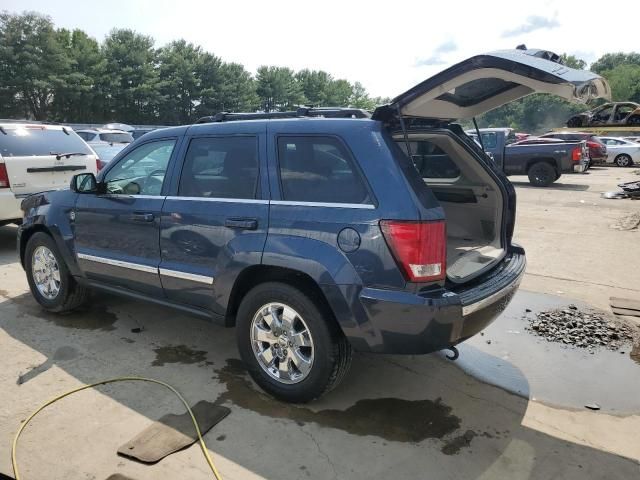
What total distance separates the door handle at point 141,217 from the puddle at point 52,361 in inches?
46.5

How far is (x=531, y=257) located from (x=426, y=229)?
5045 millimetres

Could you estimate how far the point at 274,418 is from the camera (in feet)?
10.1

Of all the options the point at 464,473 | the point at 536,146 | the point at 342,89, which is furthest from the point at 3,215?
the point at 342,89

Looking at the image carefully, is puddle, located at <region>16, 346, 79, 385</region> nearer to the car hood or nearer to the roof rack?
the roof rack

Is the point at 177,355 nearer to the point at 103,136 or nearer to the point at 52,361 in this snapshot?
the point at 52,361

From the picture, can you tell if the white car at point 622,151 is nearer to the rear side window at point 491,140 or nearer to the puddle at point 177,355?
the rear side window at point 491,140

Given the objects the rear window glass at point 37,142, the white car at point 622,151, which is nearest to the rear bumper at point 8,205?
the rear window glass at point 37,142

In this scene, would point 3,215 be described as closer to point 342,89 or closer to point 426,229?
point 426,229

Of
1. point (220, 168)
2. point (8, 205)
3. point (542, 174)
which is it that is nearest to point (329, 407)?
point (220, 168)

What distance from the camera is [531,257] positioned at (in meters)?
7.10

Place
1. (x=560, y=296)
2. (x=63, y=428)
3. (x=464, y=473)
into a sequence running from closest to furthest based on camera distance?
1. (x=464, y=473)
2. (x=63, y=428)
3. (x=560, y=296)

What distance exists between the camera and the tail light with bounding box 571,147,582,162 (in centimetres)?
1505

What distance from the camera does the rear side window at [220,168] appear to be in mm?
3350

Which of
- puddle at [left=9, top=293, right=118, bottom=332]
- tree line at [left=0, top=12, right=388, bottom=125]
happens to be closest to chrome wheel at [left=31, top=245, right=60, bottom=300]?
puddle at [left=9, top=293, right=118, bottom=332]
